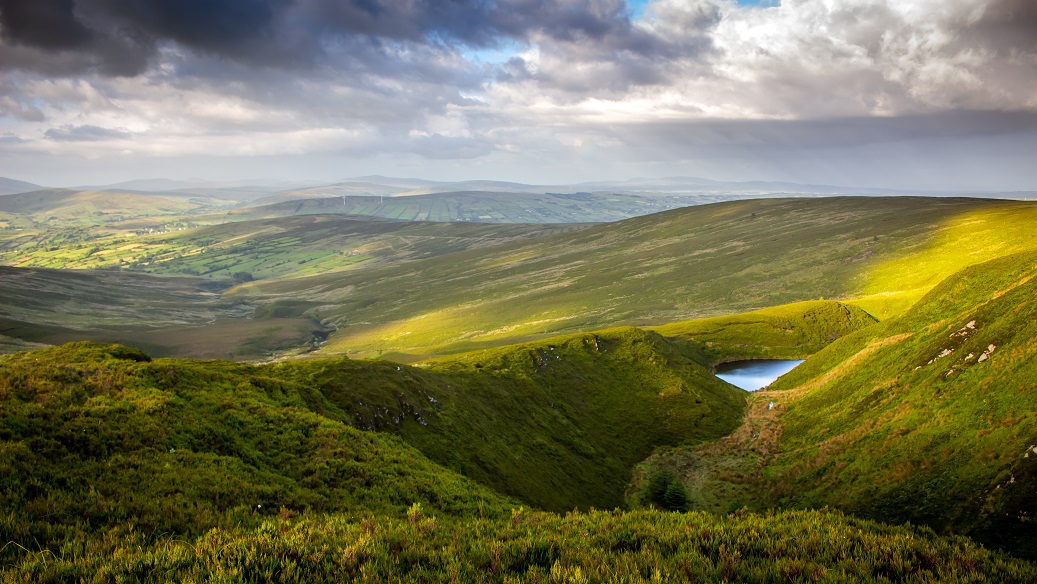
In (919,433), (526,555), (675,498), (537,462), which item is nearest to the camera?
(526,555)

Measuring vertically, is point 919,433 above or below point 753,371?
above

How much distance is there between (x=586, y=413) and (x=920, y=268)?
14626 centimetres

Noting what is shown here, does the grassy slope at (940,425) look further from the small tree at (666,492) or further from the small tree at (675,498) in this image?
the small tree at (666,492)

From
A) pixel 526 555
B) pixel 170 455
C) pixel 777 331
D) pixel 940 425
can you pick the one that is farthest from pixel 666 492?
pixel 777 331

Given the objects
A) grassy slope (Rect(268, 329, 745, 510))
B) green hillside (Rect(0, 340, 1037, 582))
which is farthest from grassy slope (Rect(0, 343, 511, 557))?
grassy slope (Rect(268, 329, 745, 510))

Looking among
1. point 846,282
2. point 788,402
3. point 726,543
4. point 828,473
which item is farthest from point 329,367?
point 846,282

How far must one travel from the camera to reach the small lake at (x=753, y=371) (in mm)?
95125

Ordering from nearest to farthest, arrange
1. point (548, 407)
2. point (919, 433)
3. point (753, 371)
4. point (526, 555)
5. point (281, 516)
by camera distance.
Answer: point (526, 555)
point (281, 516)
point (919, 433)
point (548, 407)
point (753, 371)

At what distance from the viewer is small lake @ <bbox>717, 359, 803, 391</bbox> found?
312 ft

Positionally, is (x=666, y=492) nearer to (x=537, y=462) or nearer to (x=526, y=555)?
(x=537, y=462)

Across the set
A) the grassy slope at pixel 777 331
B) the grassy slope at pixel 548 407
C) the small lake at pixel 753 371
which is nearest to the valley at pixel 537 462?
the grassy slope at pixel 548 407

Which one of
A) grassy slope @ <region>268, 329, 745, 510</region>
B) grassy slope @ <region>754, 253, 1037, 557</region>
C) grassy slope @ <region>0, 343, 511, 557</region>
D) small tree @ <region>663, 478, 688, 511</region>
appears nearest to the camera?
grassy slope @ <region>0, 343, 511, 557</region>

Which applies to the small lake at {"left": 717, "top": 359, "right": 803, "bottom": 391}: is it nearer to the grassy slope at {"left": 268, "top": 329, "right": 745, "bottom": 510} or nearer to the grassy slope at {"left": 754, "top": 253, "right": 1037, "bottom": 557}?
the grassy slope at {"left": 268, "top": 329, "right": 745, "bottom": 510}

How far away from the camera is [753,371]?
336 feet
